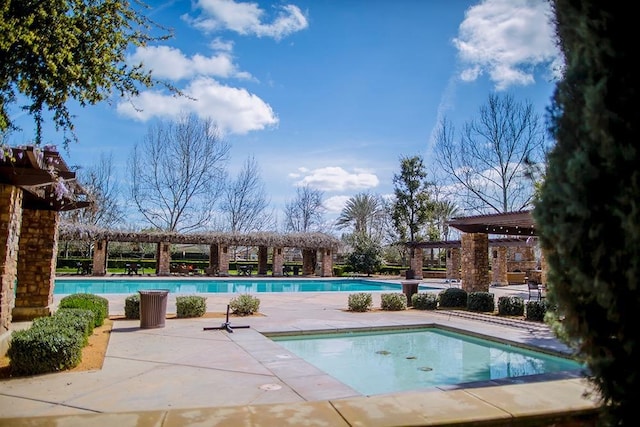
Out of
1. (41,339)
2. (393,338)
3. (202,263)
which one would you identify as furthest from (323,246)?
(41,339)

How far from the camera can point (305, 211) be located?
157 feet

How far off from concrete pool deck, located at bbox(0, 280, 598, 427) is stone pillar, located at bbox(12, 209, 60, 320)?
5.69 ft

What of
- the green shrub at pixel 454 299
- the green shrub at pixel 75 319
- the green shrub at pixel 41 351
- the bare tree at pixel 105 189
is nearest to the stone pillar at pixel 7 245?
the green shrub at pixel 75 319

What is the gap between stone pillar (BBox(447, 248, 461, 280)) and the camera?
96.9 ft

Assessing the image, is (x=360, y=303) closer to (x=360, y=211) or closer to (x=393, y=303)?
(x=393, y=303)

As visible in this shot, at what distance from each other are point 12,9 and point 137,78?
1362 millimetres

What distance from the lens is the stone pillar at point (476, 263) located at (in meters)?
15.6

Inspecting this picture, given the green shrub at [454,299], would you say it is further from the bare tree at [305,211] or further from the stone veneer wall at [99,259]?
the bare tree at [305,211]

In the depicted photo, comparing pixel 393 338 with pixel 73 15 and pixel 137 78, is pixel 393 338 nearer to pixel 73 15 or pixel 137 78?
pixel 137 78

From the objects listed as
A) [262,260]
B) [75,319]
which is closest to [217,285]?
[262,260]

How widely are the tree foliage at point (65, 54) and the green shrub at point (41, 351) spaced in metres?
2.75

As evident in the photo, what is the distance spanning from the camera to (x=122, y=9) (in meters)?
4.57

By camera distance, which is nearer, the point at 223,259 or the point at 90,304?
the point at 90,304

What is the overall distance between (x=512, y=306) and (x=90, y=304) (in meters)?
10.7
